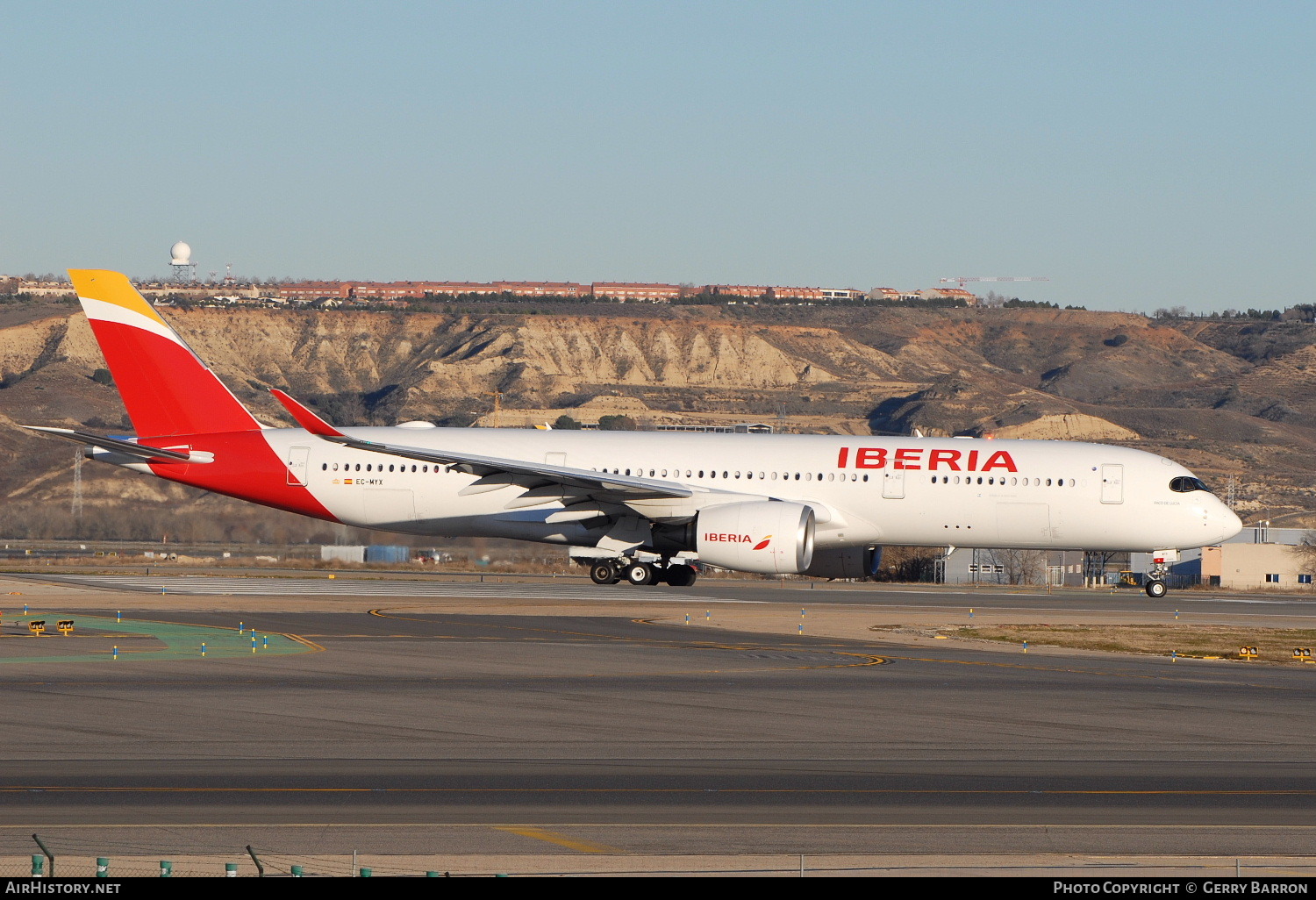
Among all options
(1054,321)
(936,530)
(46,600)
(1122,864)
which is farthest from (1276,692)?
(1054,321)

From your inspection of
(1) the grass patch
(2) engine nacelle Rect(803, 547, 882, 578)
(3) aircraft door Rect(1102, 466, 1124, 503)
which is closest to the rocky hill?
(2) engine nacelle Rect(803, 547, 882, 578)

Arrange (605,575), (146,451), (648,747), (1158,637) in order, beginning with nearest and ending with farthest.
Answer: (648,747) → (1158,637) → (146,451) → (605,575)

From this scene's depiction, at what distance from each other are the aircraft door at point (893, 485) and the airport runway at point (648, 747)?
33.7ft

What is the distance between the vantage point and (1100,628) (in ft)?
105

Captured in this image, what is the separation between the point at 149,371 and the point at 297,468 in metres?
4.75

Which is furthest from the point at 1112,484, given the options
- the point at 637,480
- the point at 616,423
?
the point at 616,423

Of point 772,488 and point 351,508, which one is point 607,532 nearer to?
point 772,488

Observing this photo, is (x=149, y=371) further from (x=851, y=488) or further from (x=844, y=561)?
(x=844, y=561)

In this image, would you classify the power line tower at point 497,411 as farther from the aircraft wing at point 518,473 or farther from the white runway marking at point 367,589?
the aircraft wing at point 518,473

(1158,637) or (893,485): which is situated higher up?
(893,485)

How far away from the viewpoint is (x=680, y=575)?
40.2 m

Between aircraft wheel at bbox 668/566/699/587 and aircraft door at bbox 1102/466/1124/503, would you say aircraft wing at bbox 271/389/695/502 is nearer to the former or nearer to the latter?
aircraft wheel at bbox 668/566/699/587
